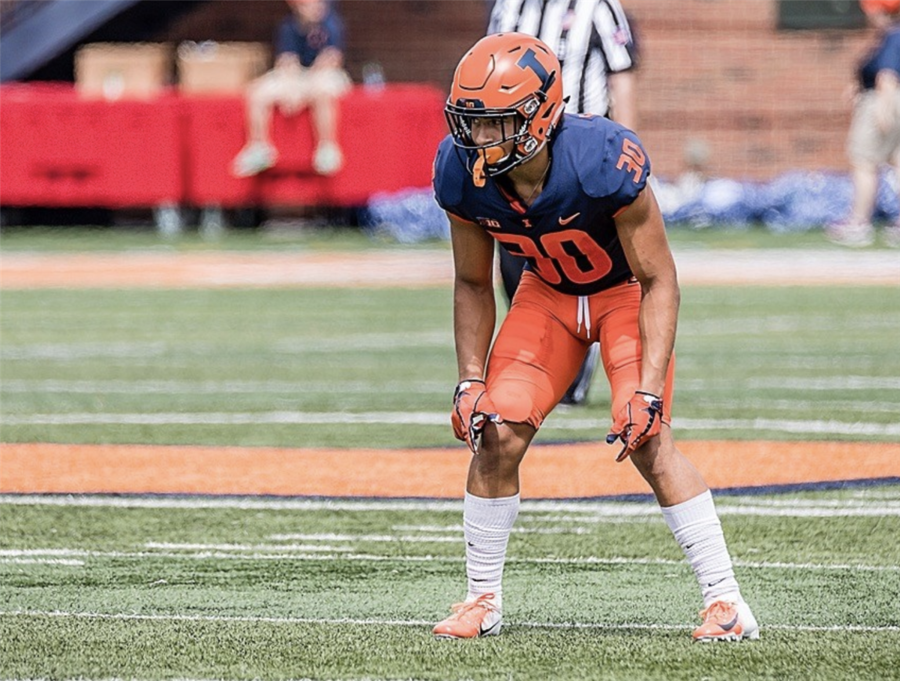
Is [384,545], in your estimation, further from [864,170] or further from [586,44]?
[864,170]

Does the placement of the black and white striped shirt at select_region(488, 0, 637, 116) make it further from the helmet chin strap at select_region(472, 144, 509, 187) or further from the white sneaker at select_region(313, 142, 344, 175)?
the white sneaker at select_region(313, 142, 344, 175)

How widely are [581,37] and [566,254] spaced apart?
3693mm

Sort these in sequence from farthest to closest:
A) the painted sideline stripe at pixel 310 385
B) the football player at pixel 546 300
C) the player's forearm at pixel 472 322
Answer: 1. the painted sideline stripe at pixel 310 385
2. the player's forearm at pixel 472 322
3. the football player at pixel 546 300

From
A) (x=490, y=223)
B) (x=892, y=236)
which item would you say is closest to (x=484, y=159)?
(x=490, y=223)

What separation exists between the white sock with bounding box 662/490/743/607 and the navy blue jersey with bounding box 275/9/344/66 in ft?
44.9

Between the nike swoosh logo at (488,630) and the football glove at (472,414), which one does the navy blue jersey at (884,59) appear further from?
the nike swoosh logo at (488,630)

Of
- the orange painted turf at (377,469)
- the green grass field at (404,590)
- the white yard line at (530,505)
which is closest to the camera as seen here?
the green grass field at (404,590)

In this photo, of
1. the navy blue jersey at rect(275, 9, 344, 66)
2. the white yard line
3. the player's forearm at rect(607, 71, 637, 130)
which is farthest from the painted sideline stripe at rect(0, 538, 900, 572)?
the navy blue jersey at rect(275, 9, 344, 66)

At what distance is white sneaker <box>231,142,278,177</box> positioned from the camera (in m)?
17.7

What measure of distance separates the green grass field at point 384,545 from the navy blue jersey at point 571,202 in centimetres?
89

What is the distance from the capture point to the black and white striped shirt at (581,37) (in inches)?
322

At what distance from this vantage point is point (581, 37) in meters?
8.20

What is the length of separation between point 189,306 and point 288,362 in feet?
9.00

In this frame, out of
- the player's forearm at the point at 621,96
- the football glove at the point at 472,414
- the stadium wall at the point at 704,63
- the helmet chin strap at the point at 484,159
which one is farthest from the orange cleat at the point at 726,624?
the stadium wall at the point at 704,63
